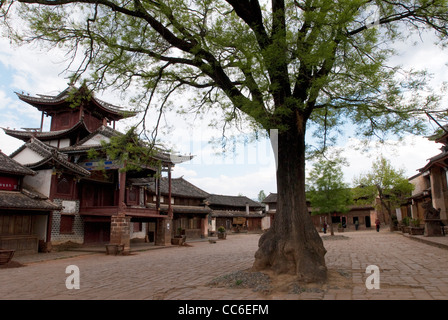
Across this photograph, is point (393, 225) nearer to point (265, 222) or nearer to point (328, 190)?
point (328, 190)

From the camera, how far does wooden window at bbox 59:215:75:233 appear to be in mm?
17427

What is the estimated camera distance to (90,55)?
784 cm

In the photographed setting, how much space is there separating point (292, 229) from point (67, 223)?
49.3 feet

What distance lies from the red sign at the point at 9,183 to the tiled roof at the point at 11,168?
21.0 inches

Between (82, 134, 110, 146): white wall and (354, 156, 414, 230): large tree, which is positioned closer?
(82, 134, 110, 146): white wall

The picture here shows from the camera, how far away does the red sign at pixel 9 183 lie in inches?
585

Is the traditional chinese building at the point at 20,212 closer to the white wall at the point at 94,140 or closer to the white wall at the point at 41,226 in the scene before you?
the white wall at the point at 41,226

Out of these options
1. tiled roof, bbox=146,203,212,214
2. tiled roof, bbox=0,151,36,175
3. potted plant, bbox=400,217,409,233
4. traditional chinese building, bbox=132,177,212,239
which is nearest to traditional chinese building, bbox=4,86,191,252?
tiled roof, bbox=0,151,36,175

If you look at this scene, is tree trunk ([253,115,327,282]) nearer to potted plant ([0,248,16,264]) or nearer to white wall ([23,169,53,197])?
potted plant ([0,248,16,264])

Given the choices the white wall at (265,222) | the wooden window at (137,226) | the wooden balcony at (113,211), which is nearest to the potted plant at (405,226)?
the wooden balcony at (113,211)

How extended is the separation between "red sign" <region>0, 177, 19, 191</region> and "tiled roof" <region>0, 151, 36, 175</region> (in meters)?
0.53

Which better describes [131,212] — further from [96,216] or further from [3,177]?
[3,177]

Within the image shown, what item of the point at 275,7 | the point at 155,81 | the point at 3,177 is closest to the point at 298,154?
the point at 275,7

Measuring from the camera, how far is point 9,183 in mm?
15188
